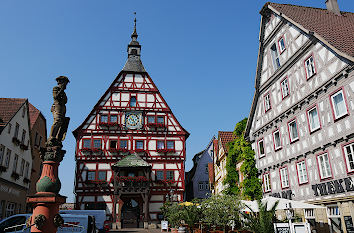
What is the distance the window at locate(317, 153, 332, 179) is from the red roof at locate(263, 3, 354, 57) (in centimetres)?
469

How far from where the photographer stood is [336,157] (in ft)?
42.6

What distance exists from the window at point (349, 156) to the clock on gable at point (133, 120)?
74.3 ft

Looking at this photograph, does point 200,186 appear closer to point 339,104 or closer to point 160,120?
point 160,120

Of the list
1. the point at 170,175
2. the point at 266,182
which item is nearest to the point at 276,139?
the point at 266,182

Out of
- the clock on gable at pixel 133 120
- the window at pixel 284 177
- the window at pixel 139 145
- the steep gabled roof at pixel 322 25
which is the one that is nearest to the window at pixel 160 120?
the clock on gable at pixel 133 120

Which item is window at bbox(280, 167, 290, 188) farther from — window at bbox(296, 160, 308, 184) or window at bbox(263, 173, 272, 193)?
window at bbox(263, 173, 272, 193)

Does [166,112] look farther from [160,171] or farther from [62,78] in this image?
[62,78]

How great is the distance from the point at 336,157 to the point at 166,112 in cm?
2205

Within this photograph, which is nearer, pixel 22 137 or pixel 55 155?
pixel 55 155

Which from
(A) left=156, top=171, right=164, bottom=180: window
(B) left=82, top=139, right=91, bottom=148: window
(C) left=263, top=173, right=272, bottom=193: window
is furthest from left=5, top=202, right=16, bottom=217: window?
(C) left=263, top=173, right=272, bottom=193: window

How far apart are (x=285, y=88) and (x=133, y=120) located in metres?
18.6

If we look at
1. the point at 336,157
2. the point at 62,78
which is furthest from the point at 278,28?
the point at 62,78

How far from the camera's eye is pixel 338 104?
13211mm

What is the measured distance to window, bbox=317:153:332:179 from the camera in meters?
13.6
